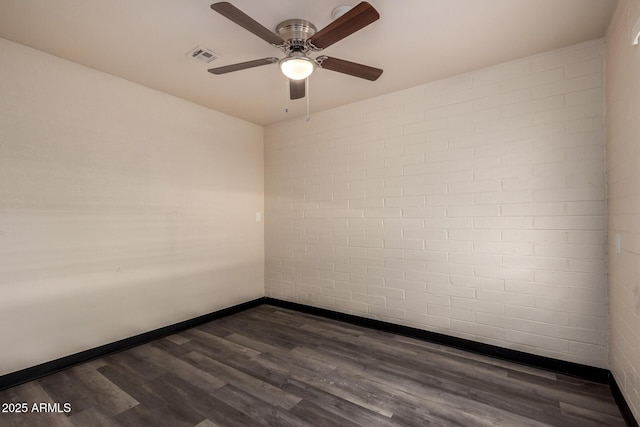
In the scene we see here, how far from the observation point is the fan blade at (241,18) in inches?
58.2

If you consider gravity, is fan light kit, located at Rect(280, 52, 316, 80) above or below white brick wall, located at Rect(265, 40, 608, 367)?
above

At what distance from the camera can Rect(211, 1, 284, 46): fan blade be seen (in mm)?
1479

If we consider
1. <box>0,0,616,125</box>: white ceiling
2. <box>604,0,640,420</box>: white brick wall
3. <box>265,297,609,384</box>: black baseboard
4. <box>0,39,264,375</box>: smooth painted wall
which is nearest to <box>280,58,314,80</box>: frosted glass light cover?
<box>0,0,616,125</box>: white ceiling

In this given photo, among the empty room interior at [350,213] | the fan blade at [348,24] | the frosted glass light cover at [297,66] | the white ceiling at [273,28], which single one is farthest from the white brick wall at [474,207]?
the fan blade at [348,24]

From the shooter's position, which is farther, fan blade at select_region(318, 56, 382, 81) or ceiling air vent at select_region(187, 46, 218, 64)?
ceiling air vent at select_region(187, 46, 218, 64)

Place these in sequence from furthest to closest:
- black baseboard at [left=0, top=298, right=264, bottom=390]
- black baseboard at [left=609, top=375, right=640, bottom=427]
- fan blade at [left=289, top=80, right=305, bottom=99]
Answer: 1. fan blade at [left=289, top=80, right=305, bottom=99]
2. black baseboard at [left=0, top=298, right=264, bottom=390]
3. black baseboard at [left=609, top=375, right=640, bottom=427]

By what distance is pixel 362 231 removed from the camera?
11.6 feet

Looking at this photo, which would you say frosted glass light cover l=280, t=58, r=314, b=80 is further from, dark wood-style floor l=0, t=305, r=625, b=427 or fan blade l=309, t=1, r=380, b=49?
dark wood-style floor l=0, t=305, r=625, b=427

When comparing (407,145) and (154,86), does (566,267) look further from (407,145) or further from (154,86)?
(154,86)

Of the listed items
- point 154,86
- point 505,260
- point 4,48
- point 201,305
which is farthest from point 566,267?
point 4,48

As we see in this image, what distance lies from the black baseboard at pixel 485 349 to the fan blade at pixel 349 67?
257 cm

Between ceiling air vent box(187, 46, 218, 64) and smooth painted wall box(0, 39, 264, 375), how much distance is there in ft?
3.20

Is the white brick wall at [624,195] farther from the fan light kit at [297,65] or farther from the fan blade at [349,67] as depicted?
the fan light kit at [297,65]

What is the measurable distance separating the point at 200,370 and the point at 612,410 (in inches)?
119
